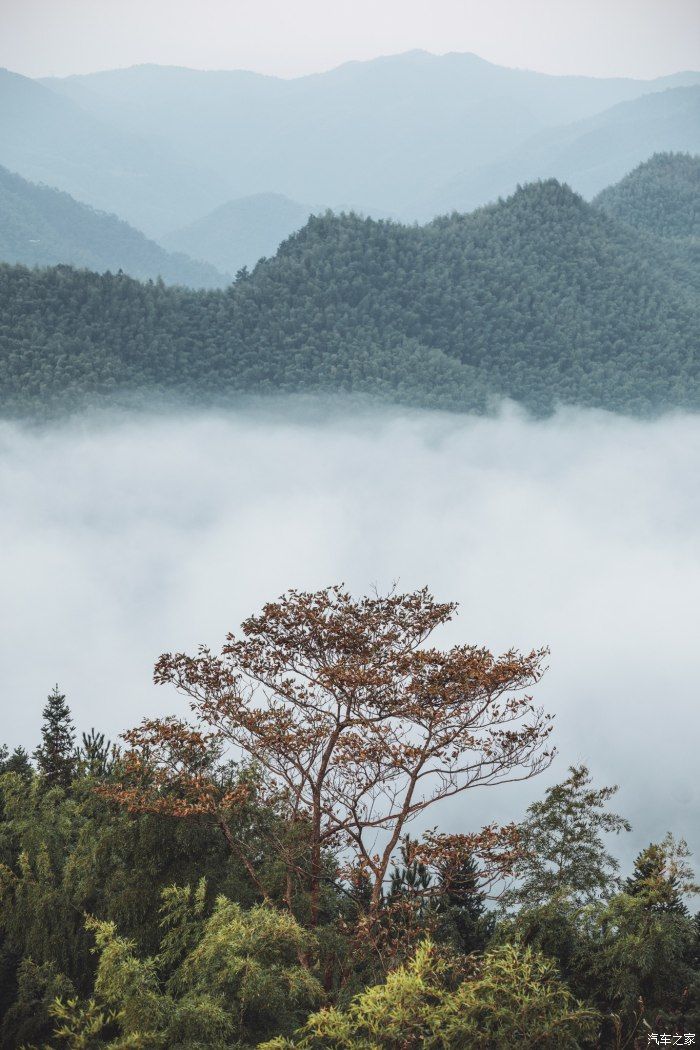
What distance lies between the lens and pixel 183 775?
15016 millimetres

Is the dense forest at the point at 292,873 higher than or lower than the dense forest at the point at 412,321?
lower

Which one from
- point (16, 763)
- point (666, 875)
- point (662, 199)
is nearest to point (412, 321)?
point (662, 199)

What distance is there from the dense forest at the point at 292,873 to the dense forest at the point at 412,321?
82.3 metres

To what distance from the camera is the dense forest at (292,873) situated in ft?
40.4

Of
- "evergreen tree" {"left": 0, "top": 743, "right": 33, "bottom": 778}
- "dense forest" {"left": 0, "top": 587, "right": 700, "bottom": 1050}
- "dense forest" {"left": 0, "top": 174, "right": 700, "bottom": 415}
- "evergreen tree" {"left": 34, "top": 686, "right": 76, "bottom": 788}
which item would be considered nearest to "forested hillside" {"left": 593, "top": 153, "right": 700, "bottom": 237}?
"dense forest" {"left": 0, "top": 174, "right": 700, "bottom": 415}

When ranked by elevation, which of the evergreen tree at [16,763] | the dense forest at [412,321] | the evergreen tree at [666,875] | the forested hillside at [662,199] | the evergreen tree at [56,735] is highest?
the forested hillside at [662,199]

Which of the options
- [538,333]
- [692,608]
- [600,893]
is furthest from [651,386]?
[600,893]

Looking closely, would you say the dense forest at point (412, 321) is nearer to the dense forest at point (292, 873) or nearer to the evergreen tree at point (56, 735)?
the evergreen tree at point (56, 735)

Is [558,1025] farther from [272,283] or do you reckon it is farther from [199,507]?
[199,507]

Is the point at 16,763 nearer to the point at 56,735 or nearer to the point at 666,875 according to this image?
the point at 56,735

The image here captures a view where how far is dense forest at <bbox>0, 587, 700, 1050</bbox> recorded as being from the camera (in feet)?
40.4

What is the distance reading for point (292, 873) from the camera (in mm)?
15641

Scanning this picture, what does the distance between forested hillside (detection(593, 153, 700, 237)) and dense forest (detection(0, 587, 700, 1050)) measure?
128 m

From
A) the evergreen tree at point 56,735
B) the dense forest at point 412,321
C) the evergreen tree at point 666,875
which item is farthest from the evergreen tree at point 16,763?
the dense forest at point 412,321
